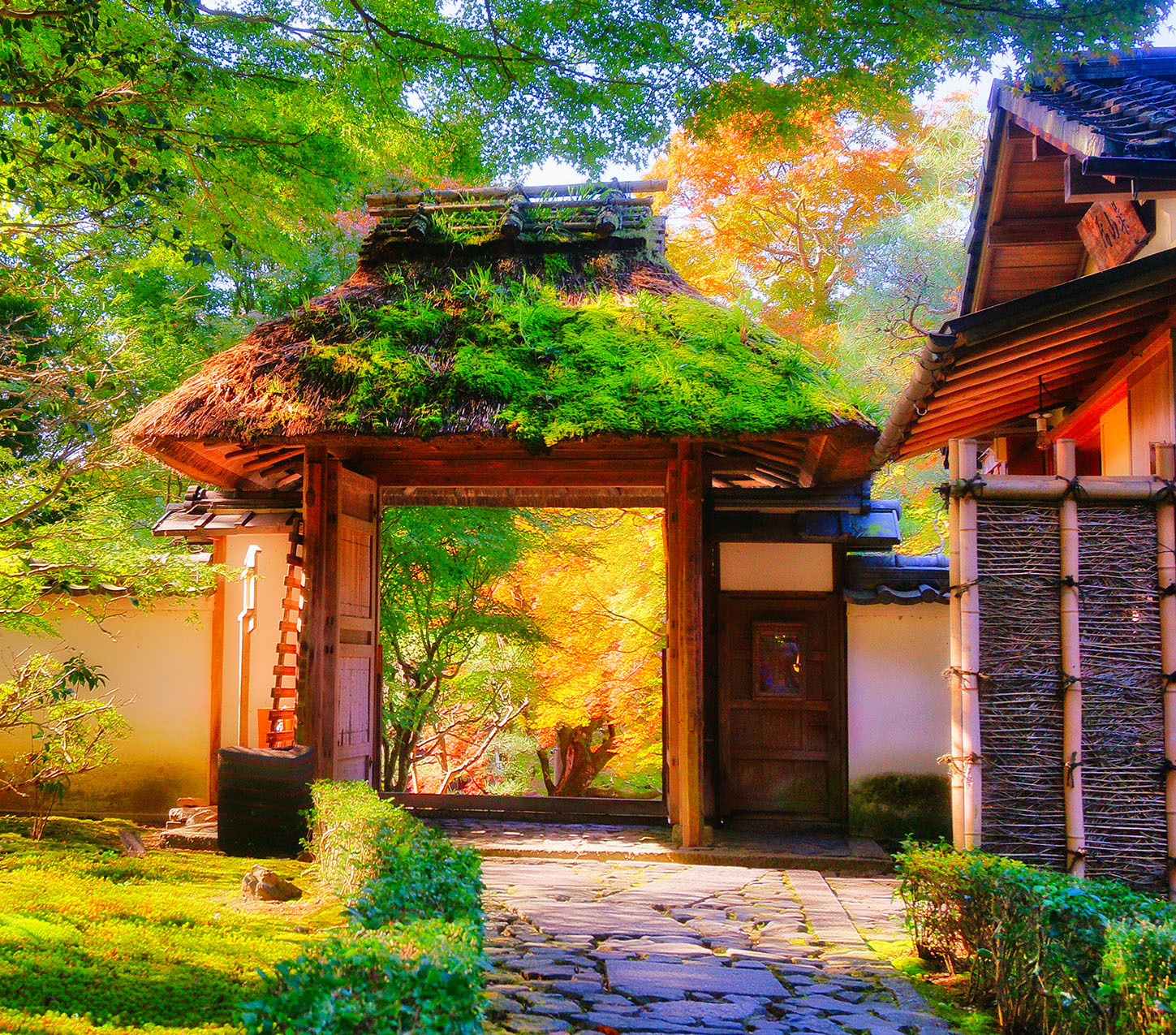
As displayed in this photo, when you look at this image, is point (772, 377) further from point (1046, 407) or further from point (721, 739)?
point (721, 739)

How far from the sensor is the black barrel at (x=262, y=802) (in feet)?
23.8

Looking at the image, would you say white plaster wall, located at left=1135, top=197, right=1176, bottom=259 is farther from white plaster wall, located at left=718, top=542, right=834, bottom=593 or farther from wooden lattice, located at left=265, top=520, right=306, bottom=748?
wooden lattice, located at left=265, top=520, right=306, bottom=748

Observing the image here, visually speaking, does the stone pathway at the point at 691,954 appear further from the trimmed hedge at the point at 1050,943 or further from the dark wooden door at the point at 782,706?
the dark wooden door at the point at 782,706

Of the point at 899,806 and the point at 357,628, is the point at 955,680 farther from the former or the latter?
the point at 357,628

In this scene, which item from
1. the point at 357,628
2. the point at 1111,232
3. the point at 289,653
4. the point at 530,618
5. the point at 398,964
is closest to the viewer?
the point at 398,964

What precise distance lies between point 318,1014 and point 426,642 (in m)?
12.5

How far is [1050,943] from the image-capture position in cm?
393

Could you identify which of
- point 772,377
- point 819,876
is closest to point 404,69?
point 772,377

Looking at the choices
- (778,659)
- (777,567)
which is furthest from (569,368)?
(778,659)

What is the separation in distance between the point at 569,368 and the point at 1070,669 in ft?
14.3

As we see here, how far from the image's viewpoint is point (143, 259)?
9336mm

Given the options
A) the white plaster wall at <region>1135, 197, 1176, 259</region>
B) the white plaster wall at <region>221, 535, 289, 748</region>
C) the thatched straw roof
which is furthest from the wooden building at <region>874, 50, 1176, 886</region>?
the white plaster wall at <region>221, 535, 289, 748</region>

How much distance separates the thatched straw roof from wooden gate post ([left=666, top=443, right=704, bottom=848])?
0.90 metres

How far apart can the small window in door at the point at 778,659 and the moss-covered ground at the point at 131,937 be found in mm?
4611
